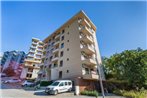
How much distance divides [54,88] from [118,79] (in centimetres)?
1627

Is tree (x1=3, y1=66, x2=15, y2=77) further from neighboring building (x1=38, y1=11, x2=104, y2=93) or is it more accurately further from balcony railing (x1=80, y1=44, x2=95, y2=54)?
balcony railing (x1=80, y1=44, x2=95, y2=54)

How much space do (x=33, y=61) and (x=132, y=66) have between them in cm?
4982

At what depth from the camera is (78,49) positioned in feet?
102

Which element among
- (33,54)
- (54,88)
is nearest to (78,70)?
(54,88)

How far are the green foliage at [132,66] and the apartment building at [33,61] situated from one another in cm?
4148

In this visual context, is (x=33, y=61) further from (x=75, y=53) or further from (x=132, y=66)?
(x=132, y=66)

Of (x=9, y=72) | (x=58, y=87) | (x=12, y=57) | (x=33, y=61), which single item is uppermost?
(x=12, y=57)

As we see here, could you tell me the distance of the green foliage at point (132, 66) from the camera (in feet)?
84.3

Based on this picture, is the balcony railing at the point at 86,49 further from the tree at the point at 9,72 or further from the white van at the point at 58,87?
the tree at the point at 9,72

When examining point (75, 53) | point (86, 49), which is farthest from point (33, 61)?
point (86, 49)

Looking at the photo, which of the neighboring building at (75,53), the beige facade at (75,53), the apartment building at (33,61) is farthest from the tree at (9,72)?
the beige facade at (75,53)

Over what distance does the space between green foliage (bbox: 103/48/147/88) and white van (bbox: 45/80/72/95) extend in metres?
11.3

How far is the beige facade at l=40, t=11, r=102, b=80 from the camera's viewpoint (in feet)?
97.7

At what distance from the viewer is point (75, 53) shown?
103 ft
